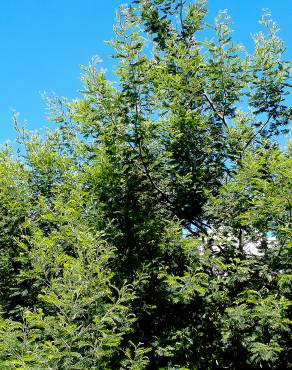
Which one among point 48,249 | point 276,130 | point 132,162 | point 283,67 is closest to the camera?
point 48,249

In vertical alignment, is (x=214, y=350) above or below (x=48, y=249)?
below

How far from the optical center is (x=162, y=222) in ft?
29.5

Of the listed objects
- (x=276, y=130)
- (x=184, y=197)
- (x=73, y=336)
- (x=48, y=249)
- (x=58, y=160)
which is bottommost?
(x=73, y=336)

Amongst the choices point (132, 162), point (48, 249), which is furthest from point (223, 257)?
point (48, 249)

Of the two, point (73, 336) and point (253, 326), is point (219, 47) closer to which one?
point (253, 326)

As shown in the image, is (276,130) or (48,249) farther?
(276,130)

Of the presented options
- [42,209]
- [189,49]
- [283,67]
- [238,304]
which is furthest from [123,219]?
[283,67]

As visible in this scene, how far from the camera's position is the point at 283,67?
9836 millimetres

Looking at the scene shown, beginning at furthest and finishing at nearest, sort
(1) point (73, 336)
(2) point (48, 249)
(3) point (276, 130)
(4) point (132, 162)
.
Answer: (3) point (276, 130)
(4) point (132, 162)
(2) point (48, 249)
(1) point (73, 336)

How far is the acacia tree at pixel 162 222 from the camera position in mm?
6859

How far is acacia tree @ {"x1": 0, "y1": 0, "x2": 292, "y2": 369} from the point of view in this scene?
6.86 meters

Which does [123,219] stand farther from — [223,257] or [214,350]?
[214,350]

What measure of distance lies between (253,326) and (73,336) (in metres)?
3.50

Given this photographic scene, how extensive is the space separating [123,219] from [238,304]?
2.93 metres
